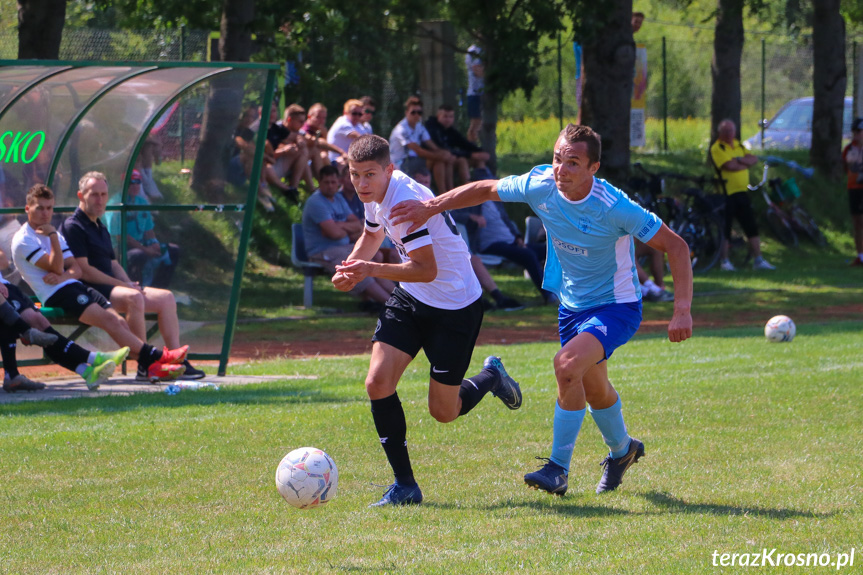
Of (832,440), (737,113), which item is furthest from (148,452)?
(737,113)

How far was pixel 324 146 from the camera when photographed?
1766 centimetres

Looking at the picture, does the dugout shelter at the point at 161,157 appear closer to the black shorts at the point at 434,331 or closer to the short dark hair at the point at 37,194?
the short dark hair at the point at 37,194

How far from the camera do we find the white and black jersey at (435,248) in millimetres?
5723

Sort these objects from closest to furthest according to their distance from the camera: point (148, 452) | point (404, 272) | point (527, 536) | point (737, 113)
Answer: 1. point (527, 536)
2. point (404, 272)
3. point (148, 452)
4. point (737, 113)

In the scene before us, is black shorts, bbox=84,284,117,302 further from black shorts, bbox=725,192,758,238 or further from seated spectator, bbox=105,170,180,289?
black shorts, bbox=725,192,758,238

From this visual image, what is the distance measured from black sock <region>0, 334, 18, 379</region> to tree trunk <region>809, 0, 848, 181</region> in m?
19.5

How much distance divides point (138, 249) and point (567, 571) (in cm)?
759

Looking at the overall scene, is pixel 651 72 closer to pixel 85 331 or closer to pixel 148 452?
pixel 85 331

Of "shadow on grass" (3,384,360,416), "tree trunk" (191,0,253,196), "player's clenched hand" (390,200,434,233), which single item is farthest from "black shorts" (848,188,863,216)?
"player's clenched hand" (390,200,434,233)

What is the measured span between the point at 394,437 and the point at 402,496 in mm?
302

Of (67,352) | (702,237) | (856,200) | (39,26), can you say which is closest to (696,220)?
(702,237)

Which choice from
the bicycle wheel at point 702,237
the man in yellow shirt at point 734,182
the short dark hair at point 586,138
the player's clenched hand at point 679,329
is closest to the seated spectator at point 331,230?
the bicycle wheel at point 702,237

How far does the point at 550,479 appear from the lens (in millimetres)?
5664

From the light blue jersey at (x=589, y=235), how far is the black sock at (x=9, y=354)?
17.7 ft
